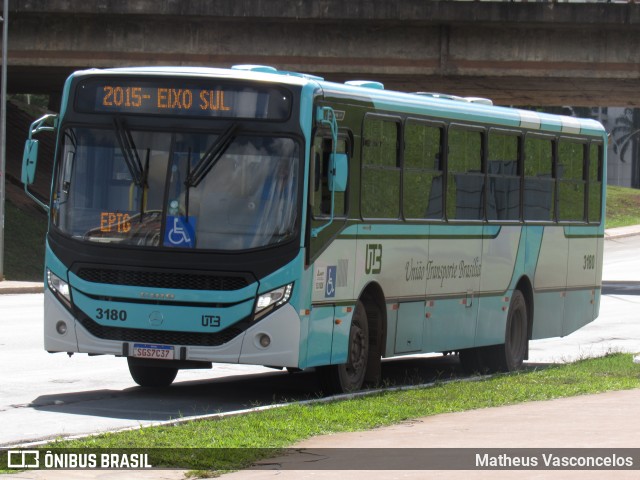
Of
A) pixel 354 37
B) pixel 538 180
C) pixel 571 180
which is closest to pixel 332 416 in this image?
pixel 538 180

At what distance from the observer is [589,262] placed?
21.3m

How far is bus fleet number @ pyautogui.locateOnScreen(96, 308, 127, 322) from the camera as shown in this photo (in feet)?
45.6

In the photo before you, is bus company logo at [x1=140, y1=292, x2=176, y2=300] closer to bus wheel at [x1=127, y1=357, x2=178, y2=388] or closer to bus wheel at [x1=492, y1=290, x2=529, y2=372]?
bus wheel at [x1=127, y1=357, x2=178, y2=388]

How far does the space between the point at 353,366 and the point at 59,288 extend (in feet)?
10.1

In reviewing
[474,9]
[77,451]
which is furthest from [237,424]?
[474,9]

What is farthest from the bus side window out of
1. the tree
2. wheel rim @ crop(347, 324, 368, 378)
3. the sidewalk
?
the tree

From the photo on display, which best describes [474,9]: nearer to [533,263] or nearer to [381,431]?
[533,263]

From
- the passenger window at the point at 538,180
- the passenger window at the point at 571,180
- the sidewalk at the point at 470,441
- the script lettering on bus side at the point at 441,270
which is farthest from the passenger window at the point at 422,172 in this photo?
the passenger window at the point at 571,180

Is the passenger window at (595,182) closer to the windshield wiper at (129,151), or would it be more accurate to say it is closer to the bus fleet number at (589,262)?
the bus fleet number at (589,262)

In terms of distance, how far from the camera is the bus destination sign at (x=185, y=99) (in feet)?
46.1

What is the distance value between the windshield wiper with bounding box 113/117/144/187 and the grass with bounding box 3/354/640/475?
2.70 metres

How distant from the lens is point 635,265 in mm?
51281

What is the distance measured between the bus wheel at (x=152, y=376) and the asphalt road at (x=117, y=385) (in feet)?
0.43

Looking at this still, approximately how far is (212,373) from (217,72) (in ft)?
14.6
